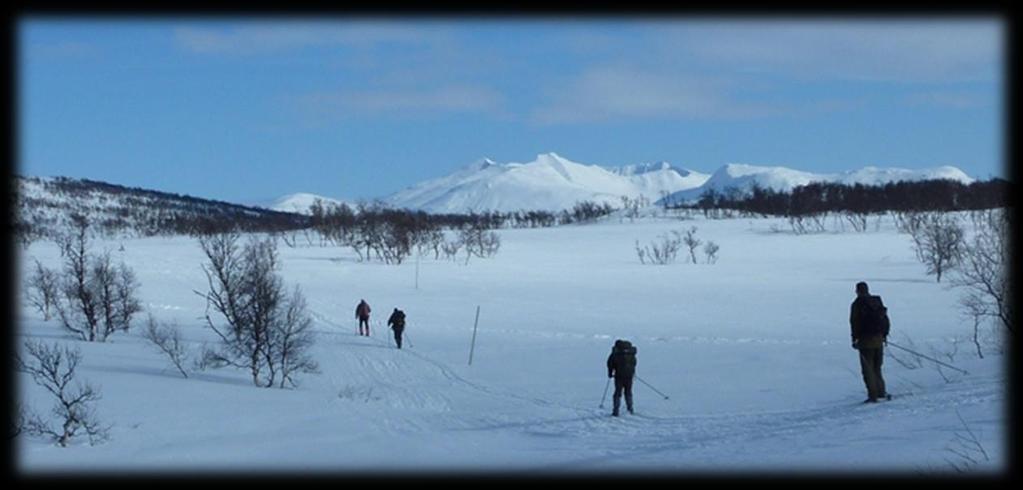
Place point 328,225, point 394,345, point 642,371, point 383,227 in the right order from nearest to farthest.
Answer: point 642,371
point 394,345
point 383,227
point 328,225

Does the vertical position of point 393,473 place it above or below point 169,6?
below

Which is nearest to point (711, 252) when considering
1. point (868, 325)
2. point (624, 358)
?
point (624, 358)

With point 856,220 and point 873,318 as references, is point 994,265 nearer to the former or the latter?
point 873,318

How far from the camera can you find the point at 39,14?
6.56 m

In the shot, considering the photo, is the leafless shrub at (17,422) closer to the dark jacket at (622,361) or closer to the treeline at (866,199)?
the dark jacket at (622,361)

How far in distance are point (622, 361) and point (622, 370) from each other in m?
0.23

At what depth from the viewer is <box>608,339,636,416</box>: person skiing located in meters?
17.2

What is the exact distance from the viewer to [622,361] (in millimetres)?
17391

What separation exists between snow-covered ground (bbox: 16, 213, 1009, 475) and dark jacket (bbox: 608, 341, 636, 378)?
80 centimetres

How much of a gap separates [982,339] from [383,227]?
88.7 m

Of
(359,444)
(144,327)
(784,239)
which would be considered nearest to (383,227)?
(784,239)

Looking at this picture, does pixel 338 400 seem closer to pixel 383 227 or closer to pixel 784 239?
pixel 383 227

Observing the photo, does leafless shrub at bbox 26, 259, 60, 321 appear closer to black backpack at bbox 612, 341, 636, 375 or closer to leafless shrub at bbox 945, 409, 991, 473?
black backpack at bbox 612, 341, 636, 375

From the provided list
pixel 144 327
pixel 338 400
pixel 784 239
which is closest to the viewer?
pixel 338 400
